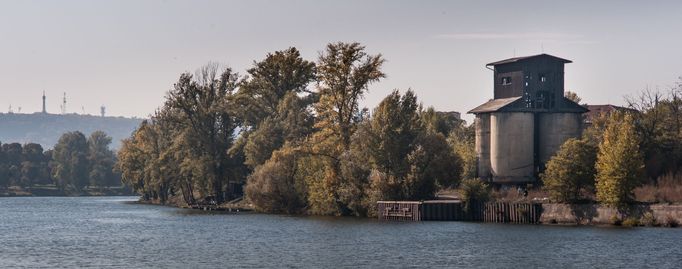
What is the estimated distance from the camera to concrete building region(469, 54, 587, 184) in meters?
110

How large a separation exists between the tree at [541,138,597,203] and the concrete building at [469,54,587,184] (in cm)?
1415

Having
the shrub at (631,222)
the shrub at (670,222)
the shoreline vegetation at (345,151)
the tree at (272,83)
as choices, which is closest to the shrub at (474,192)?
the shoreline vegetation at (345,151)

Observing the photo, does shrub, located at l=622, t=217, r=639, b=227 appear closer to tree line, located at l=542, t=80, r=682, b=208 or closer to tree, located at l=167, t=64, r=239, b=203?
tree line, located at l=542, t=80, r=682, b=208

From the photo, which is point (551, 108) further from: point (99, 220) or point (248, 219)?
point (99, 220)

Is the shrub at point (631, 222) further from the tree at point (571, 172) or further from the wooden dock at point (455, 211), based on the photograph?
the wooden dock at point (455, 211)

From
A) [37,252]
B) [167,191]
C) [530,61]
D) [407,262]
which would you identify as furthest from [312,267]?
[167,191]

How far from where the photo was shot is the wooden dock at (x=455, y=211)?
3834 inches

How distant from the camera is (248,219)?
113312mm

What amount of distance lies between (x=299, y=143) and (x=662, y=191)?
4345 centimetres

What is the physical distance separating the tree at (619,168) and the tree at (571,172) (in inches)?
79.0

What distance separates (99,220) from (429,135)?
113 ft

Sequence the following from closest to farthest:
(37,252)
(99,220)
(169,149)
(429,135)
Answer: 1. (37,252)
2. (429,135)
3. (99,220)
4. (169,149)

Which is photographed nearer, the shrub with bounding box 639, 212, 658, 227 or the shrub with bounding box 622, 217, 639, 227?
the shrub with bounding box 639, 212, 658, 227

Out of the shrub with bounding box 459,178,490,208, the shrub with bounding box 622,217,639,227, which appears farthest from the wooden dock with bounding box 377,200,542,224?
the shrub with bounding box 622,217,639,227
